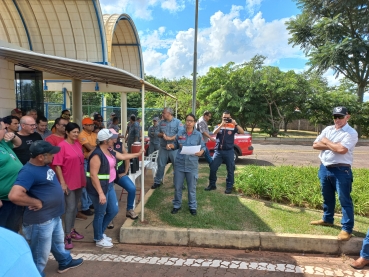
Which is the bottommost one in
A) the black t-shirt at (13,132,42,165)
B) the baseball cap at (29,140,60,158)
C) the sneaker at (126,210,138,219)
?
the sneaker at (126,210,138,219)

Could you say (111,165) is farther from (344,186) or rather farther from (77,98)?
(77,98)

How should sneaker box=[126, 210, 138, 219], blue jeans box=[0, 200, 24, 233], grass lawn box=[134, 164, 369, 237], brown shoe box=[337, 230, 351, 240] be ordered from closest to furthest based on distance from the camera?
blue jeans box=[0, 200, 24, 233]
brown shoe box=[337, 230, 351, 240]
grass lawn box=[134, 164, 369, 237]
sneaker box=[126, 210, 138, 219]

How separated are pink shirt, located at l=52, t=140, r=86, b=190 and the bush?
11.3 ft

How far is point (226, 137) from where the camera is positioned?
584cm

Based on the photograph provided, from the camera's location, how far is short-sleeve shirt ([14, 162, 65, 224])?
2.60 meters

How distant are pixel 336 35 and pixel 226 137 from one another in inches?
756

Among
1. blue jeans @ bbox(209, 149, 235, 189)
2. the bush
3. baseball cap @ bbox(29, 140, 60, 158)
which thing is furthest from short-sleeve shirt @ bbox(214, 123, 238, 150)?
baseball cap @ bbox(29, 140, 60, 158)

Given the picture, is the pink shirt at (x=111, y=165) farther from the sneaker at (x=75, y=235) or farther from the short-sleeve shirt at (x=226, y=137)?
the short-sleeve shirt at (x=226, y=137)

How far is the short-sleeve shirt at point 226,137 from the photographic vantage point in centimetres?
584

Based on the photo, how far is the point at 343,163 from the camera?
3.88 metres

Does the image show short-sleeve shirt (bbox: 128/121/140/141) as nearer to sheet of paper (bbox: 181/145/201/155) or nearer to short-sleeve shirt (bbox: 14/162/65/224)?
sheet of paper (bbox: 181/145/201/155)

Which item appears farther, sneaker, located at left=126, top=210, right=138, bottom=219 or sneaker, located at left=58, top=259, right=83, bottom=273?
sneaker, located at left=126, top=210, right=138, bottom=219

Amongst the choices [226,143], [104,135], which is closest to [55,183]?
[104,135]

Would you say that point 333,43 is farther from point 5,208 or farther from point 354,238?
point 5,208
